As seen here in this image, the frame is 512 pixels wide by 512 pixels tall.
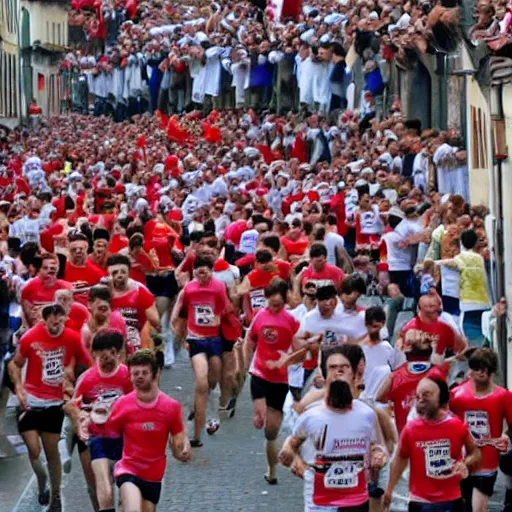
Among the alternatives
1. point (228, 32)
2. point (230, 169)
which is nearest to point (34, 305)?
point (230, 169)

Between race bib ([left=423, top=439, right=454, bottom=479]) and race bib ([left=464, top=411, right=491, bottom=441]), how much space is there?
1.01 m

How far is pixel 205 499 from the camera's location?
13711 millimetres

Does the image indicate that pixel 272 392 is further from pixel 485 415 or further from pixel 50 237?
pixel 50 237

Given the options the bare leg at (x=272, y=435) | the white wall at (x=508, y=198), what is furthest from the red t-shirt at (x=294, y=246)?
the bare leg at (x=272, y=435)

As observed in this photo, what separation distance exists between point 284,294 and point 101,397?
2878 mm

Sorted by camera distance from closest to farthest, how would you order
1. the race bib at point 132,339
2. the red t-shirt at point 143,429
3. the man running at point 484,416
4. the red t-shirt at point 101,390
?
the red t-shirt at point 143,429
the man running at point 484,416
the red t-shirt at point 101,390
the race bib at point 132,339

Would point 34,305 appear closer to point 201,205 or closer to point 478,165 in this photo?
point 478,165

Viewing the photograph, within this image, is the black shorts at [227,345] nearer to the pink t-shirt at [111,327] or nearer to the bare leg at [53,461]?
the pink t-shirt at [111,327]

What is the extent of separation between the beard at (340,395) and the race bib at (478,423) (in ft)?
5.18

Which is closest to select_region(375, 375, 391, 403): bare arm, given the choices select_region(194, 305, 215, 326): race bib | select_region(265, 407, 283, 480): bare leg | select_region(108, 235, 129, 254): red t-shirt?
select_region(265, 407, 283, 480): bare leg

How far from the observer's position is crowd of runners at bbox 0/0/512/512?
1099cm

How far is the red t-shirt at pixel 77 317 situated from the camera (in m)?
14.7

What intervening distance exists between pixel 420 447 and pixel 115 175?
87.6ft

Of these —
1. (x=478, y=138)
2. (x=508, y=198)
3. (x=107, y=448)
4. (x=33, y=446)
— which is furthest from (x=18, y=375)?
(x=478, y=138)
